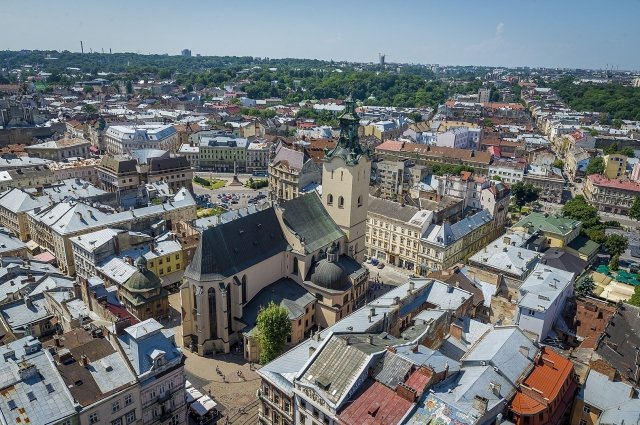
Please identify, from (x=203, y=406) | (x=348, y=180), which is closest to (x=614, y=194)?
(x=348, y=180)

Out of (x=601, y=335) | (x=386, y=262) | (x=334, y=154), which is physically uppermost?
(x=334, y=154)

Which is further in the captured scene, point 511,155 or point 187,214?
point 511,155

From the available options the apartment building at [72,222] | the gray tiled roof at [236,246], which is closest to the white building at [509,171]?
the apartment building at [72,222]

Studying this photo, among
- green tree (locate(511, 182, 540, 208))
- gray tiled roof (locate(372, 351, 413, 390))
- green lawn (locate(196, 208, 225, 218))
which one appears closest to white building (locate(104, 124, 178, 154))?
green lawn (locate(196, 208, 225, 218))

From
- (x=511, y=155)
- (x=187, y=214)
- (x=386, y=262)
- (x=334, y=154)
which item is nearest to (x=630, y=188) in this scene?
(x=511, y=155)

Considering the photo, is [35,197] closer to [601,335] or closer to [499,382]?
[499,382]

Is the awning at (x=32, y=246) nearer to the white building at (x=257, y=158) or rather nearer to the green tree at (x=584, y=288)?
the white building at (x=257, y=158)

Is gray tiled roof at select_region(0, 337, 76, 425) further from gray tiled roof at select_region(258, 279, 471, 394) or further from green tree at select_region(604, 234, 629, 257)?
green tree at select_region(604, 234, 629, 257)
